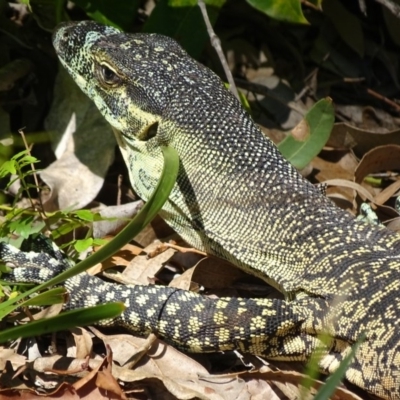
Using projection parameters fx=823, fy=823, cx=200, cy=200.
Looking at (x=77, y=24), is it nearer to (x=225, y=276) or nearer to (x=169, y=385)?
(x=225, y=276)

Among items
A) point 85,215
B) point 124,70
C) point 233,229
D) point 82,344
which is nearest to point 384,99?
point 233,229

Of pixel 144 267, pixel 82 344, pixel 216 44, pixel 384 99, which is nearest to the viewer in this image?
pixel 82 344

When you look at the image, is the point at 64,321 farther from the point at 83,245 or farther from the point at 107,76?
the point at 107,76

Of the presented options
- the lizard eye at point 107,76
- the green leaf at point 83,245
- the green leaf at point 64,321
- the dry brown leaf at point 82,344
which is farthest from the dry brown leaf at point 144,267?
the green leaf at point 64,321

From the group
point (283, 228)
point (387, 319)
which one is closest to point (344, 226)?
point (283, 228)

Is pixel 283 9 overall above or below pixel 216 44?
above

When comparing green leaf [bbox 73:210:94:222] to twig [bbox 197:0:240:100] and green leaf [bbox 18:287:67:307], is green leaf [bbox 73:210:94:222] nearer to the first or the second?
green leaf [bbox 18:287:67:307]

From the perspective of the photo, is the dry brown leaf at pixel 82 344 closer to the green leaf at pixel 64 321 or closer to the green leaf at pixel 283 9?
the green leaf at pixel 64 321
